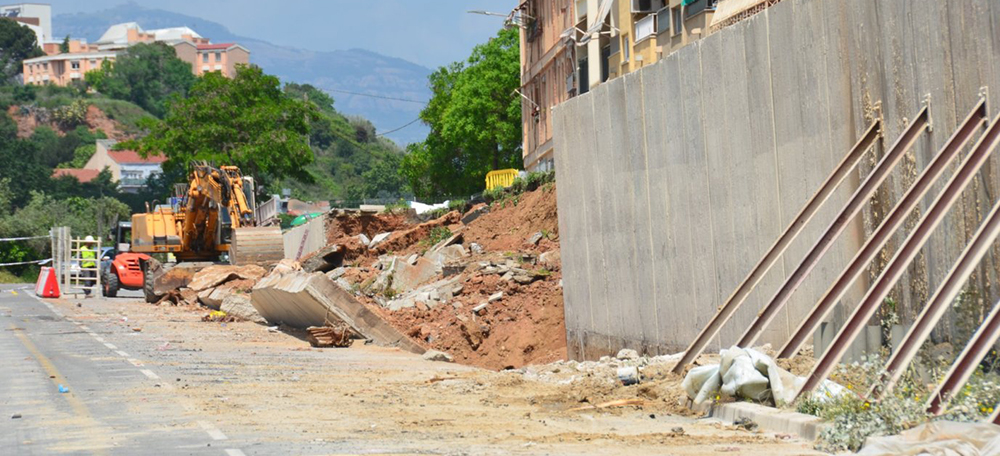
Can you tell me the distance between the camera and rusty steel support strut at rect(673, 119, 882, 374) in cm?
1213

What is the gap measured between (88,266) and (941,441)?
136ft

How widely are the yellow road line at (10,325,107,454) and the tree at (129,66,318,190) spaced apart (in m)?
48.5

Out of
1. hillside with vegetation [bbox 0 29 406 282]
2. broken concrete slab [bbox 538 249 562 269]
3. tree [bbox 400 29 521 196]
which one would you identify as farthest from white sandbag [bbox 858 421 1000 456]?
tree [bbox 400 29 521 196]

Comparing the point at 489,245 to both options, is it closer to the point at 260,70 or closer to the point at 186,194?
the point at 186,194

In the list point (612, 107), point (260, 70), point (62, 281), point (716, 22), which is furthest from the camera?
point (260, 70)

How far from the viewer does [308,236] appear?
1960 inches

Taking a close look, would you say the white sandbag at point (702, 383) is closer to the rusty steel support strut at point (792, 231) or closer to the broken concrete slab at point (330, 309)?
the rusty steel support strut at point (792, 231)

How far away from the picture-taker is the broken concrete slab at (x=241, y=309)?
93.0 feet

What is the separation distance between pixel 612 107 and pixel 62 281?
3627cm

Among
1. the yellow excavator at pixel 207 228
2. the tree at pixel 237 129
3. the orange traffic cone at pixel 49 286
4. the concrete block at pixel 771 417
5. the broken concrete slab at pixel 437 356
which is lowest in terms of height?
the broken concrete slab at pixel 437 356

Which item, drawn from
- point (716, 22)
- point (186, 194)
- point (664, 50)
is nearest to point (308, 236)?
point (186, 194)

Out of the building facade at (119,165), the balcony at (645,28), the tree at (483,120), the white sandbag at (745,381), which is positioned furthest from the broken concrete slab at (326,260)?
the building facade at (119,165)

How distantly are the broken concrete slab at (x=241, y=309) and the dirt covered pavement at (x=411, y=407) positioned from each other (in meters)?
7.16

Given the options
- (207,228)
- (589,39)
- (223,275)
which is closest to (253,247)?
(223,275)
